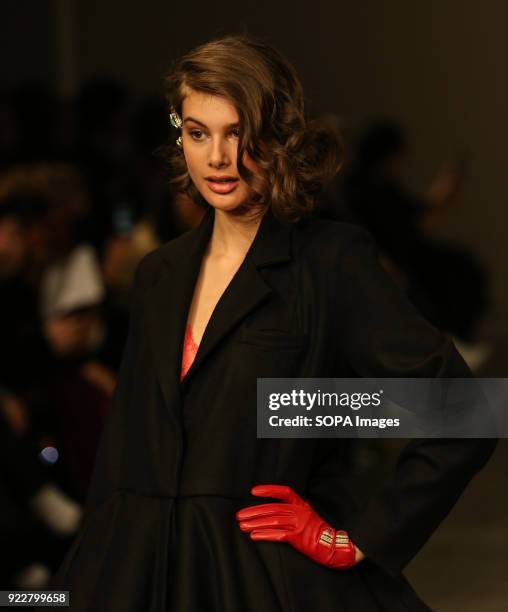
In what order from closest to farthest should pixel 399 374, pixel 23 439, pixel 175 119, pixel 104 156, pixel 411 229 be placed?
pixel 399 374 → pixel 175 119 → pixel 23 439 → pixel 411 229 → pixel 104 156

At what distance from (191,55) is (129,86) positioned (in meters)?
7.74

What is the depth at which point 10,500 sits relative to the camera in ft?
11.2

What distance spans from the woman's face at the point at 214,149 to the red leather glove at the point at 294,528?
0.40 meters

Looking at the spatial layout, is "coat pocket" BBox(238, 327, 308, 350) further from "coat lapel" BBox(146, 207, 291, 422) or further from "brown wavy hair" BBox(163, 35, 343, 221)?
"brown wavy hair" BBox(163, 35, 343, 221)

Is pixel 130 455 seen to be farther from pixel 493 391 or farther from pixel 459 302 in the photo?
pixel 459 302

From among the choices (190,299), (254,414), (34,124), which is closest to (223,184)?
(190,299)

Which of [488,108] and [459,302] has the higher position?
[488,108]

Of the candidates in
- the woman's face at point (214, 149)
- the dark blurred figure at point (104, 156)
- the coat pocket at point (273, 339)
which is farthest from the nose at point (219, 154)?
the dark blurred figure at point (104, 156)

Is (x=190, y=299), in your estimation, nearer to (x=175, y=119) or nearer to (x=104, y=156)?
(x=175, y=119)

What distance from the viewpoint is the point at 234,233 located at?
1.98 meters

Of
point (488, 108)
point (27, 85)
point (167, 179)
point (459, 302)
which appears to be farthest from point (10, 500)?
point (488, 108)

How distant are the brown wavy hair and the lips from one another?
0.06ft

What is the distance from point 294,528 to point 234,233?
425 mm

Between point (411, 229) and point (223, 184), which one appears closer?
point (223, 184)
